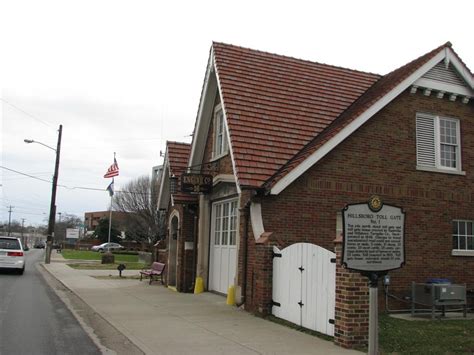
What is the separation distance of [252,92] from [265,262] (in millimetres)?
5532

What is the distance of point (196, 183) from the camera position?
50.2ft

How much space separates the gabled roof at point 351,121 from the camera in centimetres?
1216

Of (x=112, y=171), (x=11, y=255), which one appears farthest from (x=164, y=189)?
(x=112, y=171)

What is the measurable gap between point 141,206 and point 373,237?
49667 millimetres

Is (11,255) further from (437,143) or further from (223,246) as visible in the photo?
(437,143)

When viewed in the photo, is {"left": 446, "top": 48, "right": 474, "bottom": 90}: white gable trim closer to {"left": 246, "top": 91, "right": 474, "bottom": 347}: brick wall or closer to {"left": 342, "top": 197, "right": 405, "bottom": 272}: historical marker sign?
{"left": 246, "top": 91, "right": 474, "bottom": 347}: brick wall

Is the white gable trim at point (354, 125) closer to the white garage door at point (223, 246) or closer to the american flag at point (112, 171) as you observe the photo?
the white garage door at point (223, 246)

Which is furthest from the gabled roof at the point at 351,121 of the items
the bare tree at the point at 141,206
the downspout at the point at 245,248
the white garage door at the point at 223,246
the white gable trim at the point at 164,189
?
the bare tree at the point at 141,206

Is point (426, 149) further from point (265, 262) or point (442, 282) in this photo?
point (265, 262)

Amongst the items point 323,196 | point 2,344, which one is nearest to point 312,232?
point 323,196

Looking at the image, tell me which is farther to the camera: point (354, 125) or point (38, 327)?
point (354, 125)

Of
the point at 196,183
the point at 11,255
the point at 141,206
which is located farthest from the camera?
the point at 141,206

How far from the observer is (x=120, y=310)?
12.3 meters

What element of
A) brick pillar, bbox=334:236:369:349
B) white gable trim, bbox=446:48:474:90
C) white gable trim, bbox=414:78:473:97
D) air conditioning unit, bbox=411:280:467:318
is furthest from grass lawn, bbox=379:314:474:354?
white gable trim, bbox=446:48:474:90
